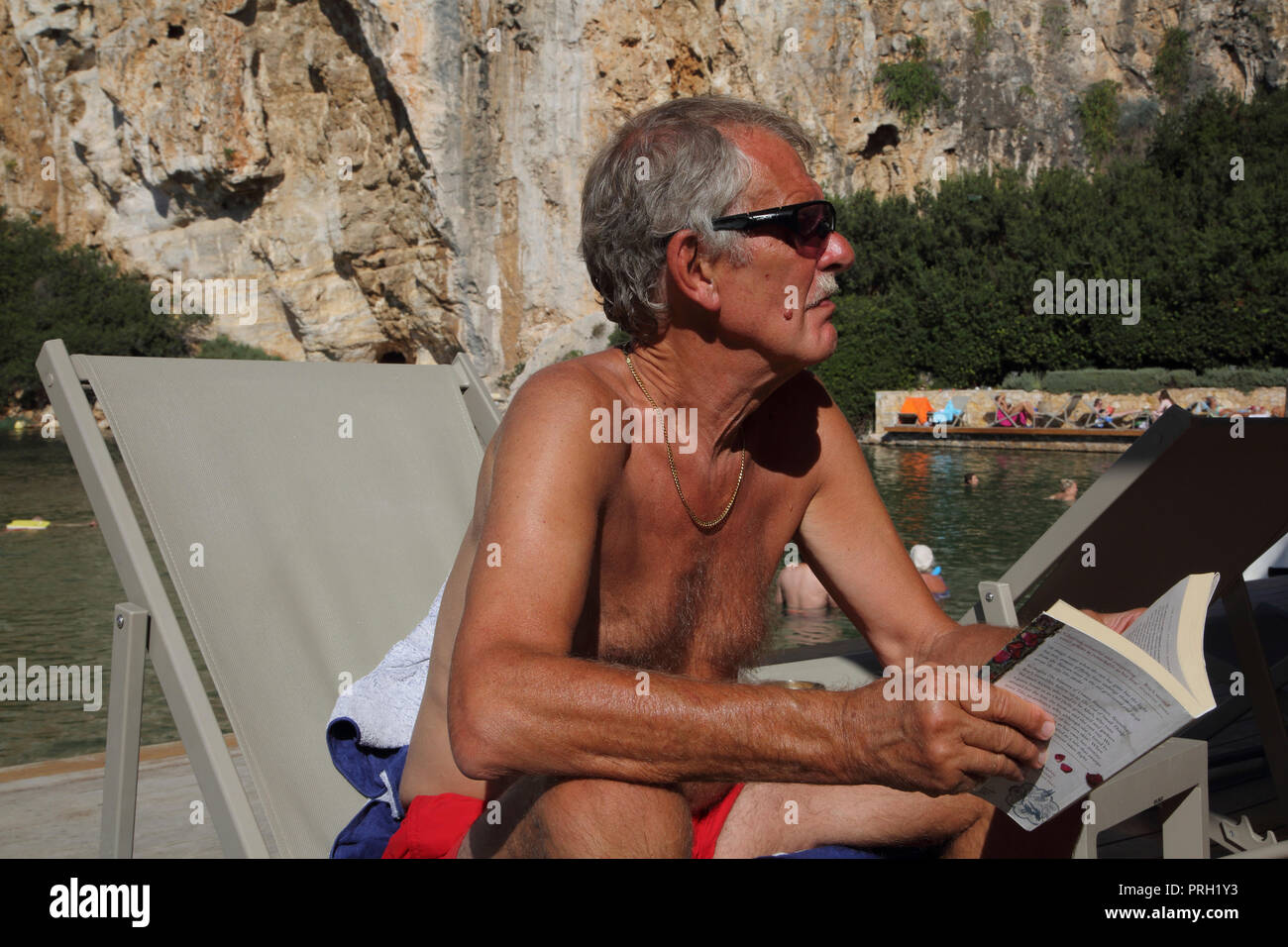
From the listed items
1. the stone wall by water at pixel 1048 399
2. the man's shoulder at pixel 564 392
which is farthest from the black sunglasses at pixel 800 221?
the stone wall by water at pixel 1048 399

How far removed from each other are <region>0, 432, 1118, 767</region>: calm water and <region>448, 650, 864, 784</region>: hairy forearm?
1.95 feet

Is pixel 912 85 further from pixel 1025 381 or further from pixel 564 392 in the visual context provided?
pixel 564 392

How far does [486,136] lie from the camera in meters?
25.1

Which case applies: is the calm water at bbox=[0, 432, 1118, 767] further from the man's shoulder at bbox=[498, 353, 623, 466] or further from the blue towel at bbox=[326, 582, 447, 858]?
the man's shoulder at bbox=[498, 353, 623, 466]

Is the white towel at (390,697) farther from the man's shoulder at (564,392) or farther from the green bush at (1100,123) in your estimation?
the green bush at (1100,123)

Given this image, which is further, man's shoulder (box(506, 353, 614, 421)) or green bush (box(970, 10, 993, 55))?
green bush (box(970, 10, 993, 55))

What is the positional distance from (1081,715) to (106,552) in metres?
10.0

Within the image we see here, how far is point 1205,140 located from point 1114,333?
5.75m

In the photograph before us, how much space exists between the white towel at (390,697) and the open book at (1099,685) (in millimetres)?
883

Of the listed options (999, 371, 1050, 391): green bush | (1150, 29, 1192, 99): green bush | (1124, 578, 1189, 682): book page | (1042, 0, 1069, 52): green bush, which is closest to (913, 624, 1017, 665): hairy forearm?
(1124, 578, 1189, 682): book page

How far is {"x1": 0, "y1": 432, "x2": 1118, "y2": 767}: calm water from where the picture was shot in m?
4.45

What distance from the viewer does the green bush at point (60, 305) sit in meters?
27.1
